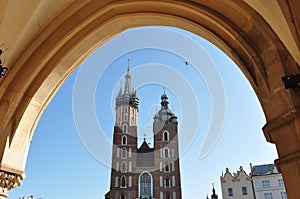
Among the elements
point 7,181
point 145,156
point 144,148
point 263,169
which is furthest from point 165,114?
point 7,181

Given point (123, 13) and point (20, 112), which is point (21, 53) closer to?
point (20, 112)

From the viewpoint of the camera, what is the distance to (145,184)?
4244 centimetres

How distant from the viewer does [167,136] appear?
46.8 metres

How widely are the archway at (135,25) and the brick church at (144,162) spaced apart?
3904cm

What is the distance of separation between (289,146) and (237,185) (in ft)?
103

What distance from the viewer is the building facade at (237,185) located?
30414 mm

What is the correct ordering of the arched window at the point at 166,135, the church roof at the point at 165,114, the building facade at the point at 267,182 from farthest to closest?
the church roof at the point at 165,114 → the arched window at the point at 166,135 → the building facade at the point at 267,182

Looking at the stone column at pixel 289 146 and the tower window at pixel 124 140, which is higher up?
the tower window at pixel 124 140

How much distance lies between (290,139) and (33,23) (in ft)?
10.9

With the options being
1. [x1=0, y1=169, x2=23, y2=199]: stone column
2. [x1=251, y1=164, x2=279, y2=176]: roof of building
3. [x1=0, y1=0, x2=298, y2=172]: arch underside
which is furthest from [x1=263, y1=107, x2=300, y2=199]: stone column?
[x1=251, y1=164, x2=279, y2=176]: roof of building

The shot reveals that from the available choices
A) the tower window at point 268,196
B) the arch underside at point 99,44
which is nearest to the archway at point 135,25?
the arch underside at point 99,44

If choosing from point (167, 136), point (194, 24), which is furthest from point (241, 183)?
point (194, 24)

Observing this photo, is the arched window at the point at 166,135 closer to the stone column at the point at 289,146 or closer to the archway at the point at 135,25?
the archway at the point at 135,25

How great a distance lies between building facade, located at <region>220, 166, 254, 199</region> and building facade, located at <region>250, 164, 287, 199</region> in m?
2.72
